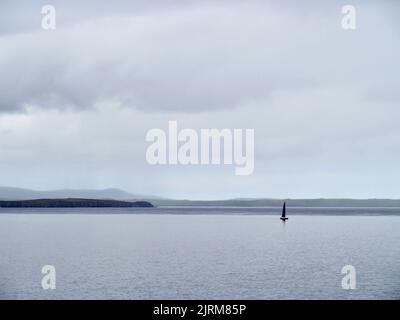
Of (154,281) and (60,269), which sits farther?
(60,269)

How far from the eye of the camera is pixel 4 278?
6419cm

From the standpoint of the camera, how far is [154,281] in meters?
62.7

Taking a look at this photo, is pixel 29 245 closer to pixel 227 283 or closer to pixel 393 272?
pixel 227 283

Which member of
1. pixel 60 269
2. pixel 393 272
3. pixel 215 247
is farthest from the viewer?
pixel 215 247

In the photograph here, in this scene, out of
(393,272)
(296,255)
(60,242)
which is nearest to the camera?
(393,272)

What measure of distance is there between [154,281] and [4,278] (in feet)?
55.5

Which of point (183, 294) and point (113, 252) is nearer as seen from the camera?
point (183, 294)

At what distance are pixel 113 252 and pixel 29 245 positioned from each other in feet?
80.8

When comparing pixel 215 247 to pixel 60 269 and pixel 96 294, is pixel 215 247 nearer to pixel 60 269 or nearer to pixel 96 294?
pixel 60 269

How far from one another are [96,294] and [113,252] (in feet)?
138

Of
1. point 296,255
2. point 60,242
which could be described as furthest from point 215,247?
point 60,242
